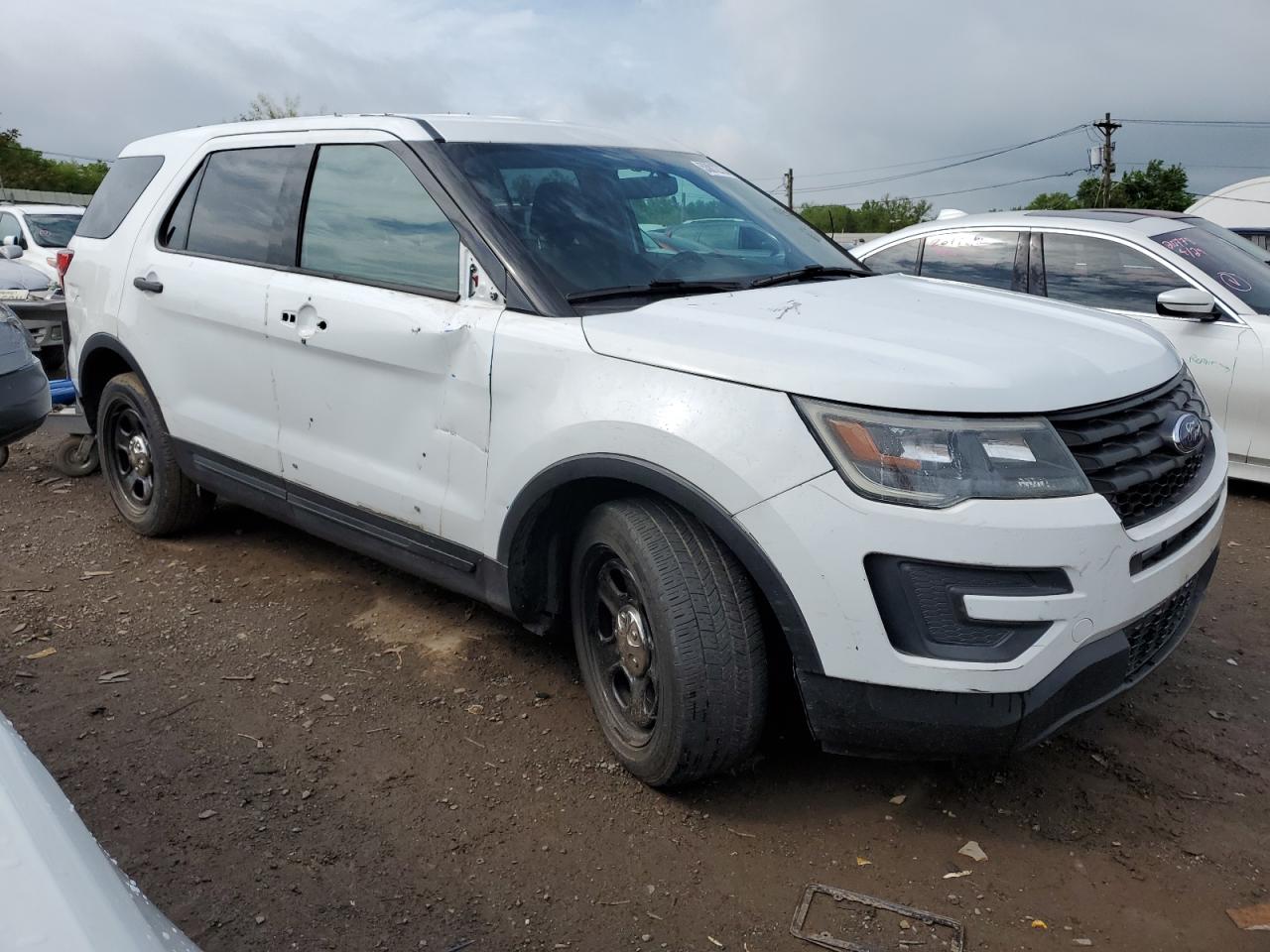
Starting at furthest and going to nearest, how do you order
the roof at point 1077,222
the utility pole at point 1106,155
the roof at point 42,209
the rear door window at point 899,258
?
the utility pole at point 1106,155
the roof at point 42,209
the rear door window at point 899,258
the roof at point 1077,222

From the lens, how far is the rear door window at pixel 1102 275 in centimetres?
599

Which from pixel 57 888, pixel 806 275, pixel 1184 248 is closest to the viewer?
pixel 57 888

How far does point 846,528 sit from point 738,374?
468 mm

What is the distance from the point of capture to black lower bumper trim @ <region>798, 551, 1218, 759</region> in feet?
8.34

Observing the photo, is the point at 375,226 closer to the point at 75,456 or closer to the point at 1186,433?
the point at 1186,433

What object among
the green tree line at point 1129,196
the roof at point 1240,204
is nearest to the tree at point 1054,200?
the green tree line at point 1129,196

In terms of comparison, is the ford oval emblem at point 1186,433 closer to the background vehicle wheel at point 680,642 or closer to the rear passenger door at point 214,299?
the background vehicle wheel at point 680,642

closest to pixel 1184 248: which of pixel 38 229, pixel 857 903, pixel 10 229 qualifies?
pixel 857 903

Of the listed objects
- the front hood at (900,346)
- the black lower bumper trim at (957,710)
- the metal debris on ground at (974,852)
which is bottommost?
the metal debris on ground at (974,852)

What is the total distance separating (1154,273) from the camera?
599cm

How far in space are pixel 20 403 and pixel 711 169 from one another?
8.57ft

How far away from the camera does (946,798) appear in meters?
3.11

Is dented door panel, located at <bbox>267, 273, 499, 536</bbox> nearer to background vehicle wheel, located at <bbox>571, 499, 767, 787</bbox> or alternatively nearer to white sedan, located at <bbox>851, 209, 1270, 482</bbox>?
background vehicle wheel, located at <bbox>571, 499, 767, 787</bbox>

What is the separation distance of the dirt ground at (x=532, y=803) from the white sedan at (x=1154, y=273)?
1.76m
